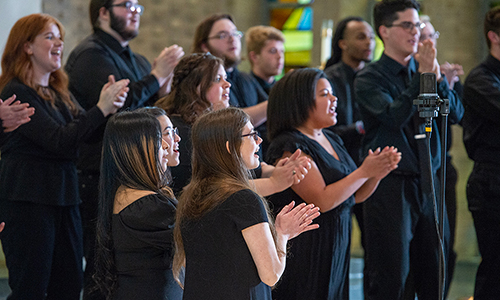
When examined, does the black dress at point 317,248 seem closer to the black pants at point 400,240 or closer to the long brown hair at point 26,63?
the black pants at point 400,240

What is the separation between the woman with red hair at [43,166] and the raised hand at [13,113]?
0.48 ft

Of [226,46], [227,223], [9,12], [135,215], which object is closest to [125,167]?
[135,215]

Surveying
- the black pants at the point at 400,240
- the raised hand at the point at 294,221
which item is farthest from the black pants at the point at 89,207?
the raised hand at the point at 294,221

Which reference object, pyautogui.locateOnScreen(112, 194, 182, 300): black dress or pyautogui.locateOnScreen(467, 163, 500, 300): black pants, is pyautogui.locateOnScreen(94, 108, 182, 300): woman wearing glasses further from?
pyautogui.locateOnScreen(467, 163, 500, 300): black pants

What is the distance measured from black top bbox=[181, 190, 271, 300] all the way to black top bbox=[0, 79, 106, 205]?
4.75 ft

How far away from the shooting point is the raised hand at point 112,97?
3553 millimetres

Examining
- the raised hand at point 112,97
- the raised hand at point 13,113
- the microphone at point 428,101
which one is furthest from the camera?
the raised hand at point 112,97

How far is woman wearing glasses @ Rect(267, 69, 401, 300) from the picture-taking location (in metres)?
3.15

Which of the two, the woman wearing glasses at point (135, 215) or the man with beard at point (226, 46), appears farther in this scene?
the man with beard at point (226, 46)

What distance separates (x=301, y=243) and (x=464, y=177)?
4058 millimetres

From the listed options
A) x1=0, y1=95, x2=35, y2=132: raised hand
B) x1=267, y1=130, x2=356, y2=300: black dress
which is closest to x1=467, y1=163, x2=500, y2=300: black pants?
x1=267, y1=130, x2=356, y2=300: black dress

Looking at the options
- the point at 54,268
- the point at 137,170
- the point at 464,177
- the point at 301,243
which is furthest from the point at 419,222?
the point at 464,177

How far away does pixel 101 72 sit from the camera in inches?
154

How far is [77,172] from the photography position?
12.7 feet
